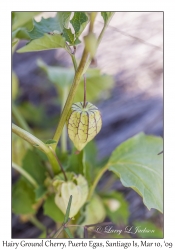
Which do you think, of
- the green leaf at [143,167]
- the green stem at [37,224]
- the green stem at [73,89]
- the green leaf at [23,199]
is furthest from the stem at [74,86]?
the green stem at [37,224]

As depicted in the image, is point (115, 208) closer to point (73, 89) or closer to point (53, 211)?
point (53, 211)

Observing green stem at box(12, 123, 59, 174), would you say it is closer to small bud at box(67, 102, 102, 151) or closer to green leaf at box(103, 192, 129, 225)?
small bud at box(67, 102, 102, 151)

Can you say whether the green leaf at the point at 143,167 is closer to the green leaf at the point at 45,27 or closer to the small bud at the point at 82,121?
the small bud at the point at 82,121

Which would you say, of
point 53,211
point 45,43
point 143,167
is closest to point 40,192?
point 53,211

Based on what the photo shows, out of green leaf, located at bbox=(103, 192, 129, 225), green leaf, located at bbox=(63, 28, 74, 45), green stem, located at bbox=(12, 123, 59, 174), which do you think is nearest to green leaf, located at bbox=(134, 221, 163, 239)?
green leaf, located at bbox=(103, 192, 129, 225)

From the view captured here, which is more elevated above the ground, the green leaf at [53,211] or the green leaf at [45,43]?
the green leaf at [45,43]
